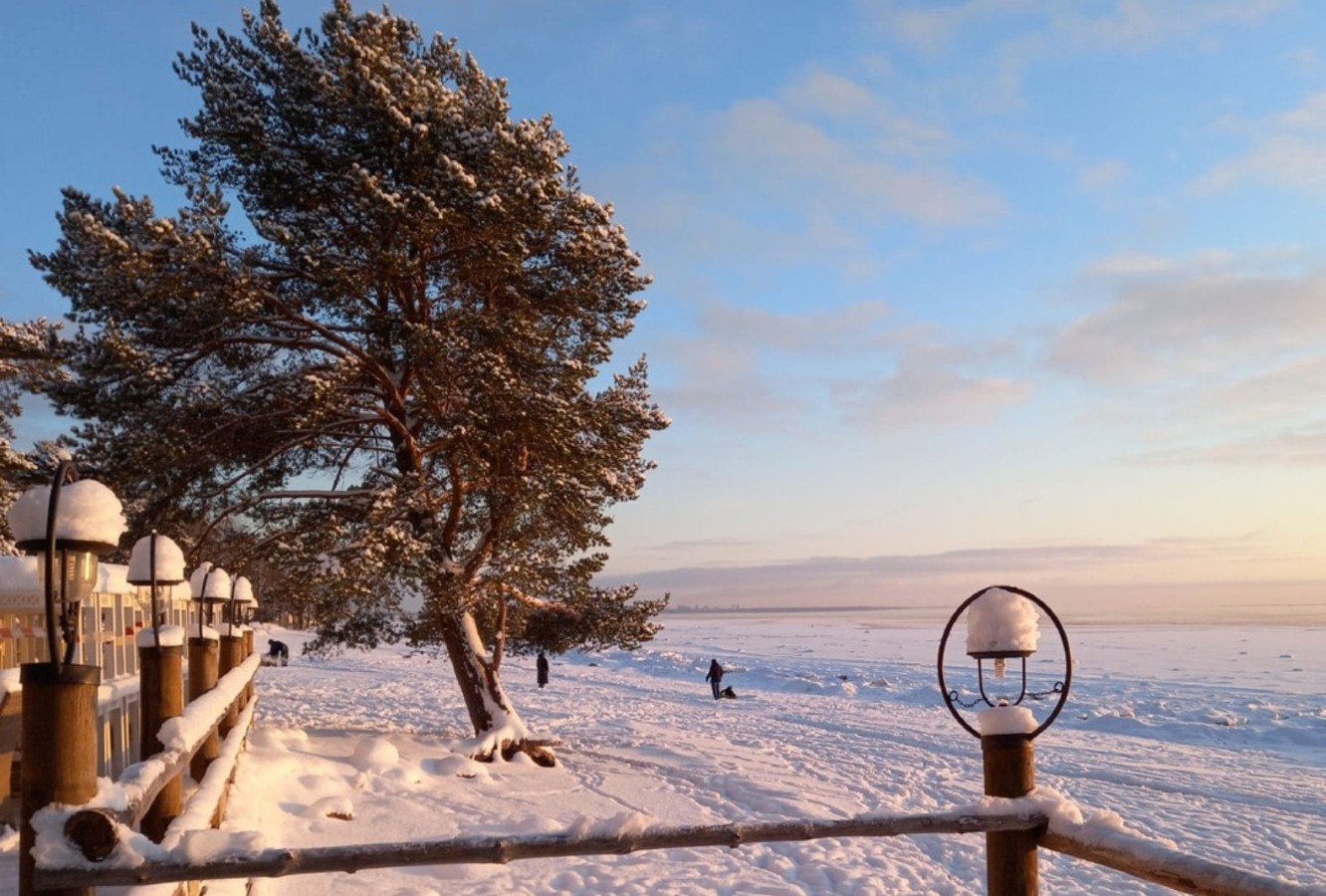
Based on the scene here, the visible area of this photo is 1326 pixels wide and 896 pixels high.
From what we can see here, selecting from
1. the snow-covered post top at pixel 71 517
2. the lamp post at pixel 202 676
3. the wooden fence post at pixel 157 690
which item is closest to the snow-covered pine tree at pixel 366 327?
the lamp post at pixel 202 676

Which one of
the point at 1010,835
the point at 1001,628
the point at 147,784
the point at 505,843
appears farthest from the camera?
the point at 1001,628

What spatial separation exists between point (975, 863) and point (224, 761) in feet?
23.0

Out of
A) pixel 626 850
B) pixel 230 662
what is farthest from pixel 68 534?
pixel 230 662

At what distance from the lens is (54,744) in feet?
8.16

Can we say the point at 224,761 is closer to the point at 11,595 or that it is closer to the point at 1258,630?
the point at 11,595

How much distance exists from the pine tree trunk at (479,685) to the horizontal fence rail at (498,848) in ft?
36.2

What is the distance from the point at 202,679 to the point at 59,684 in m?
4.06

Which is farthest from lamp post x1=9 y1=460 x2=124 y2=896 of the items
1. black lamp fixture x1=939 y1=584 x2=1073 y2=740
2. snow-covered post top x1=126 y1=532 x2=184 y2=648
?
snow-covered post top x1=126 y1=532 x2=184 y2=648

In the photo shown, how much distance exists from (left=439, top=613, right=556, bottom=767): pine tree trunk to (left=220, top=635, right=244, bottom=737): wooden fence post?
5.16 metres

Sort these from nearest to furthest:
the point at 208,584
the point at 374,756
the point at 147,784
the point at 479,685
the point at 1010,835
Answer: the point at 147,784, the point at 1010,835, the point at 208,584, the point at 374,756, the point at 479,685

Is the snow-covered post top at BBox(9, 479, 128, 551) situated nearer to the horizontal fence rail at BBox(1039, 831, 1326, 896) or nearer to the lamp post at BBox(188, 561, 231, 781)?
the horizontal fence rail at BBox(1039, 831, 1326, 896)

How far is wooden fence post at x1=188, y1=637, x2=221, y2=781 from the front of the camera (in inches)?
245

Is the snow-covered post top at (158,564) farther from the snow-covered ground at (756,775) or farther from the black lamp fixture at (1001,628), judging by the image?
the black lamp fixture at (1001,628)

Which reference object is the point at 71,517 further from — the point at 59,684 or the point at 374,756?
the point at 374,756
